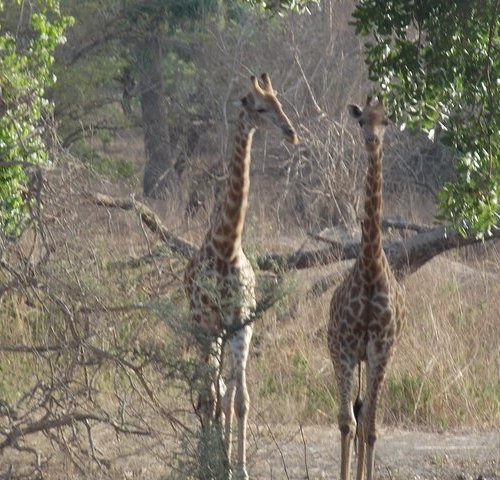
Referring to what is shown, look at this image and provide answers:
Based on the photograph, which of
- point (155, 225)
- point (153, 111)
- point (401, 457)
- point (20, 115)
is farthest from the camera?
point (153, 111)

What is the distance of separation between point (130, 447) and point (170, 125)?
13639mm

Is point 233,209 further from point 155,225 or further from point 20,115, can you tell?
point 155,225

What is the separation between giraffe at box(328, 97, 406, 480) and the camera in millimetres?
7406

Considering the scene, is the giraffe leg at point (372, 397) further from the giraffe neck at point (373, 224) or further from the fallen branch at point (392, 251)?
the fallen branch at point (392, 251)

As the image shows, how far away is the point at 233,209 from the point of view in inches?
310

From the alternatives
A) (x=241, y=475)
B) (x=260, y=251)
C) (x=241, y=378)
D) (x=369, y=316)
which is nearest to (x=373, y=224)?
(x=369, y=316)

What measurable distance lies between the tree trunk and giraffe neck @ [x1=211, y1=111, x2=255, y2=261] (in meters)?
11.5

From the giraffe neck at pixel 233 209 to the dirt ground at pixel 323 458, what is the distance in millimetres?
1113

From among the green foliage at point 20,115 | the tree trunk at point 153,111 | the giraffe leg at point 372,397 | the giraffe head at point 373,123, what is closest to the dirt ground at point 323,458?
the giraffe leg at point 372,397

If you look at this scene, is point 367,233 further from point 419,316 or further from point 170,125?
point 170,125

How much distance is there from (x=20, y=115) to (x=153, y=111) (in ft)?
44.9

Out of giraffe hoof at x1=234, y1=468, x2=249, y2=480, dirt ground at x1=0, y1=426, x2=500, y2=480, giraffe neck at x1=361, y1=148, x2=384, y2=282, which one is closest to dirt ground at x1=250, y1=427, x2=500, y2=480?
dirt ground at x1=0, y1=426, x2=500, y2=480

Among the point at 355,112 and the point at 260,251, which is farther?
the point at 260,251

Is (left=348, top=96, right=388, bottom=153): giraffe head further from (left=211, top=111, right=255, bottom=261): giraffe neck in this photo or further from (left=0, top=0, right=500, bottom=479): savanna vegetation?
(left=211, top=111, right=255, bottom=261): giraffe neck
